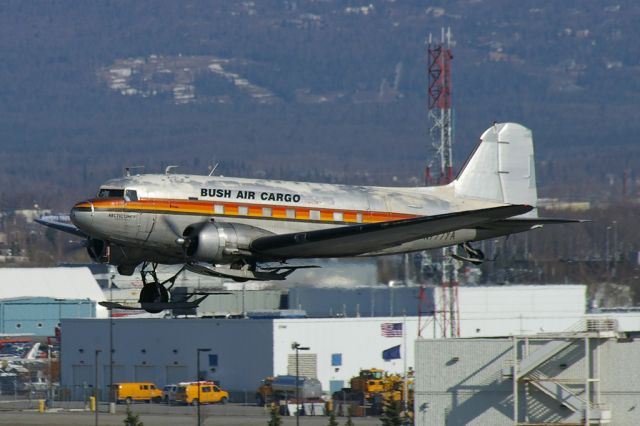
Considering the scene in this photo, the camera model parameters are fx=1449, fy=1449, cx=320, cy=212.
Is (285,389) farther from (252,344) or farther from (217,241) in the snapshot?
(217,241)

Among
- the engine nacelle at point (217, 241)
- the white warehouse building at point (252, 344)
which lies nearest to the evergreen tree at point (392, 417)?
the engine nacelle at point (217, 241)

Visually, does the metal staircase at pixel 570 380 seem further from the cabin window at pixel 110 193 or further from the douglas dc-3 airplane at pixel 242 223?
the cabin window at pixel 110 193

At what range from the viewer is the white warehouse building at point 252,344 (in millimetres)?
71875

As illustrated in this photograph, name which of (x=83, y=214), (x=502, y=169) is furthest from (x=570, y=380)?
(x=83, y=214)

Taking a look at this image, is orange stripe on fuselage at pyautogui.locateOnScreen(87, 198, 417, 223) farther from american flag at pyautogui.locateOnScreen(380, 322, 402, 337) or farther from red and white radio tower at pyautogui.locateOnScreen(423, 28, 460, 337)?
american flag at pyautogui.locateOnScreen(380, 322, 402, 337)

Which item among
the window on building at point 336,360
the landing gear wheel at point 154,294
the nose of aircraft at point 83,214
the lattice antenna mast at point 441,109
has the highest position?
the lattice antenna mast at point 441,109

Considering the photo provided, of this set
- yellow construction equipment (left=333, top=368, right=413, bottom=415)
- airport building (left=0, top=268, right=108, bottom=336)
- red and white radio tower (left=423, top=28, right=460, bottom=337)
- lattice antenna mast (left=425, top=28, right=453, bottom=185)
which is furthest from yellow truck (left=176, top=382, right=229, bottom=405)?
airport building (left=0, top=268, right=108, bottom=336)

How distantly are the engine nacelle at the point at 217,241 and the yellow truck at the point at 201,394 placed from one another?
30.4 m

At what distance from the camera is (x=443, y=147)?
81.3m

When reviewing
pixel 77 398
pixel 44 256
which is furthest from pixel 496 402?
pixel 44 256

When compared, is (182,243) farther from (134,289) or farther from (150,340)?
(134,289)

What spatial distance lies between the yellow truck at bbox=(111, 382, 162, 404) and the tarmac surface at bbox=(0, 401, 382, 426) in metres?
1.08

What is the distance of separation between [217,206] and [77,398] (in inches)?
1465

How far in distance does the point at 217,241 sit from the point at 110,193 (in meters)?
3.28
